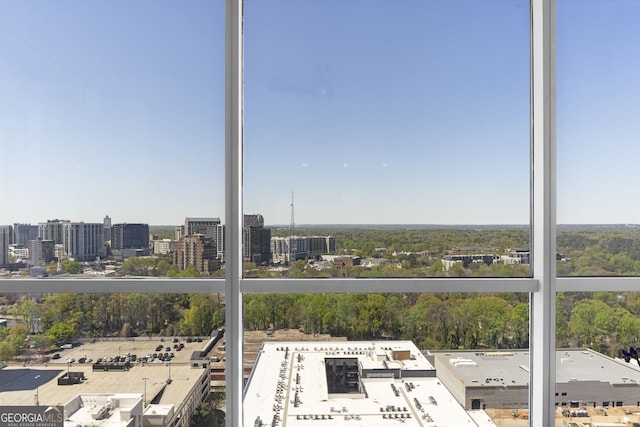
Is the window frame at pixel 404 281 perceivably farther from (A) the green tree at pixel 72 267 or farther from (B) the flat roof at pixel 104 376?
(B) the flat roof at pixel 104 376

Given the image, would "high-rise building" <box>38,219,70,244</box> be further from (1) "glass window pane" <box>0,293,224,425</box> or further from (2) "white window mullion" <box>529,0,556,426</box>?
(2) "white window mullion" <box>529,0,556,426</box>

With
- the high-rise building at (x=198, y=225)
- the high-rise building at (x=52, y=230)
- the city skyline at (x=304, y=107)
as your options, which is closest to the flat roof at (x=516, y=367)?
the city skyline at (x=304, y=107)

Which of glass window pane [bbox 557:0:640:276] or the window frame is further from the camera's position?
glass window pane [bbox 557:0:640:276]

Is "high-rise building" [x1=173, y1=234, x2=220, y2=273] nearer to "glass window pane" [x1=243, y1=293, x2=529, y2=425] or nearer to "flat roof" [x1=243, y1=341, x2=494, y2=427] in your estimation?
"glass window pane" [x1=243, y1=293, x2=529, y2=425]

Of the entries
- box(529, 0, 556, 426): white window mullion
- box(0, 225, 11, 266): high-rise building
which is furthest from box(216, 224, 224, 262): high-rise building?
box(529, 0, 556, 426): white window mullion

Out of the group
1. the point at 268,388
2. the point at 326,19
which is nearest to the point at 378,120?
the point at 326,19

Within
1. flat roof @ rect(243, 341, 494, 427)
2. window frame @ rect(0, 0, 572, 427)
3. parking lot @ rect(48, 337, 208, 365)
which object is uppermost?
window frame @ rect(0, 0, 572, 427)

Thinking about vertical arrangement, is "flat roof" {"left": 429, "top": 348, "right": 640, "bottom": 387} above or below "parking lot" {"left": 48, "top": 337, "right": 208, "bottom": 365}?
below
